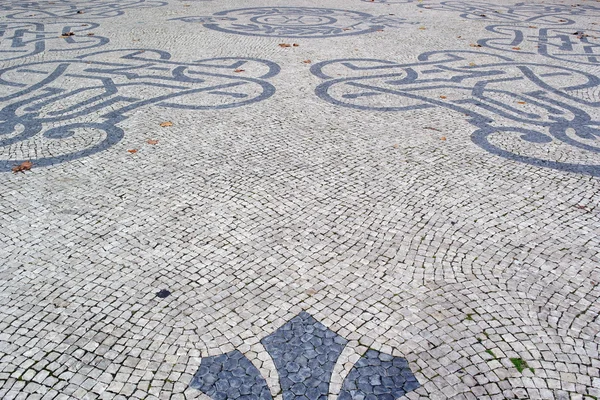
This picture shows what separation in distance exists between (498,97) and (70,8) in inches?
320

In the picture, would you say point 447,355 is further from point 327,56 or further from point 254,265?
point 327,56

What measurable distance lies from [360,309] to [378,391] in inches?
19.4

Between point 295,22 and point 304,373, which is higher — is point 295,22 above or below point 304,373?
below

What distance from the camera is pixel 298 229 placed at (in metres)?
3.28

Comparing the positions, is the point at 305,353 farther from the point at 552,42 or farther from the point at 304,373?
the point at 552,42

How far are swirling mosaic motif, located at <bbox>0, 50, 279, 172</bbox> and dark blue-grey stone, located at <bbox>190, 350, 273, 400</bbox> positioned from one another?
8.04 ft

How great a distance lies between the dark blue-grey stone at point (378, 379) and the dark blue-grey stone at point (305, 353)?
10cm

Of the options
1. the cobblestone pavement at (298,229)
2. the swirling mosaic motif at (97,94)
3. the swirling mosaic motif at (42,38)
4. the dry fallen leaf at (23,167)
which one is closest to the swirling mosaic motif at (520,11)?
the cobblestone pavement at (298,229)

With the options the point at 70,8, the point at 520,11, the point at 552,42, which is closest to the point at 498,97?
the point at 552,42

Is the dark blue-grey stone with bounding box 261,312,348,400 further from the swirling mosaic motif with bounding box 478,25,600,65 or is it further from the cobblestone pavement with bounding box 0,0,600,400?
the swirling mosaic motif with bounding box 478,25,600,65

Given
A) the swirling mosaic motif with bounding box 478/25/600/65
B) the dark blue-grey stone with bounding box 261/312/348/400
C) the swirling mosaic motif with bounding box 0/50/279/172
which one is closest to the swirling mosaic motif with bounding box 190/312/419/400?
the dark blue-grey stone with bounding box 261/312/348/400

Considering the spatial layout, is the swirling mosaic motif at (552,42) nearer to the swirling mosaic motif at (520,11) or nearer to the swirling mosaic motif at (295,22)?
the swirling mosaic motif at (520,11)

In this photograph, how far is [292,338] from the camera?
8.09ft

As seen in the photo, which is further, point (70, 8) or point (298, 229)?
point (70, 8)
